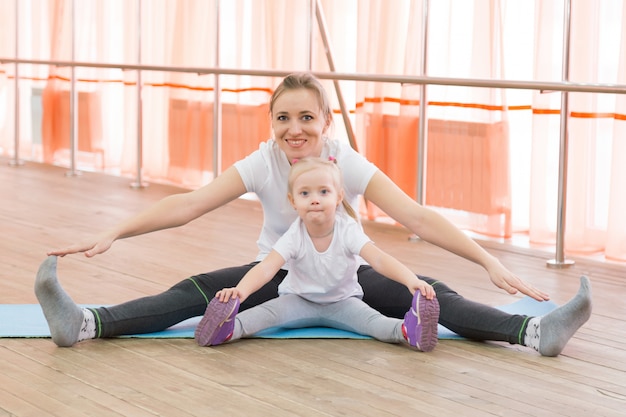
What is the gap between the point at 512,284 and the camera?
7.32ft

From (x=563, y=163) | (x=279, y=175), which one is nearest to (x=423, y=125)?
(x=563, y=163)

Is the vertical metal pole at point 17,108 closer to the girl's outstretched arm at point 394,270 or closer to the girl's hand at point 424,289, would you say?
the girl's outstretched arm at point 394,270

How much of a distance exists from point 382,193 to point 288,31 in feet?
8.27

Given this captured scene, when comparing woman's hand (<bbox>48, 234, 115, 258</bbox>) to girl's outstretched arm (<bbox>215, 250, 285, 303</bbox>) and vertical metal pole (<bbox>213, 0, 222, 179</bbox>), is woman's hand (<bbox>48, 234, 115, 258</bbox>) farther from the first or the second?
vertical metal pole (<bbox>213, 0, 222, 179</bbox>)

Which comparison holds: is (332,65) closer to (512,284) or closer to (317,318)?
(317,318)

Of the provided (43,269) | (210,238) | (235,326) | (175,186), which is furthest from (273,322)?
(175,186)

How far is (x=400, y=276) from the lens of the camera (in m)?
2.26

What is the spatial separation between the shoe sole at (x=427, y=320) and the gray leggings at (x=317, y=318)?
0.24ft

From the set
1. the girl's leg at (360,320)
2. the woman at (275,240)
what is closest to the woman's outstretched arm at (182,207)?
the woman at (275,240)

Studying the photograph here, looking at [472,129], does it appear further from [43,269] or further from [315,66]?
[43,269]

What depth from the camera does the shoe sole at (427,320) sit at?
7.21ft

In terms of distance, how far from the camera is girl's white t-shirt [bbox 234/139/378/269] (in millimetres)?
2473

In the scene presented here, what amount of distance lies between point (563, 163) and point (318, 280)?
1.48 m

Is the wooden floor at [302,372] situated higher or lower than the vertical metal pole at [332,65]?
lower
